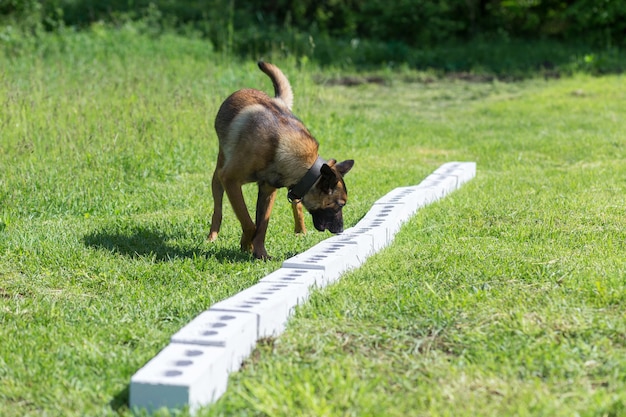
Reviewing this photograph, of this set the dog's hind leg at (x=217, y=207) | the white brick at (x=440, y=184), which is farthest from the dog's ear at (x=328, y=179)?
the white brick at (x=440, y=184)

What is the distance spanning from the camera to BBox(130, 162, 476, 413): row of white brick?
3.21 meters

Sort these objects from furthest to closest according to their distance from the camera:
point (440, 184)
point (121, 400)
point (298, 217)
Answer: point (440, 184) → point (298, 217) → point (121, 400)

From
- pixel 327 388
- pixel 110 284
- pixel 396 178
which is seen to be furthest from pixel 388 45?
pixel 327 388

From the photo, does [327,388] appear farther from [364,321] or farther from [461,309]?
[461,309]

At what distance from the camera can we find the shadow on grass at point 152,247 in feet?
19.5

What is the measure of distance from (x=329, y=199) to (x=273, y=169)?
47 centimetres

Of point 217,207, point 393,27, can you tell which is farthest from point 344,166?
point 393,27

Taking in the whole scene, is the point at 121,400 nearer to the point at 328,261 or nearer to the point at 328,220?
the point at 328,261

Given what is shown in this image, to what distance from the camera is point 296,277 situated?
4754 mm

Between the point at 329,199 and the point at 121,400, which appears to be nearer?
the point at 121,400

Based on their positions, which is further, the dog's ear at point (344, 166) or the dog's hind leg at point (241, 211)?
the dog's ear at point (344, 166)

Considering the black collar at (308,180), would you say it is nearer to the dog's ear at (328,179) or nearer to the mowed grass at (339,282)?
the dog's ear at (328,179)

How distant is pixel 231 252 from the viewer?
6.18 meters

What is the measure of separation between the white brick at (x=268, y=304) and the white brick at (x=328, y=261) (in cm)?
39
